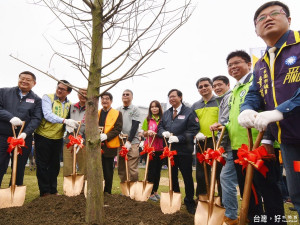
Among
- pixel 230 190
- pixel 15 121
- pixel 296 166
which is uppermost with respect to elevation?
pixel 15 121

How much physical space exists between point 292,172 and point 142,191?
100 inches

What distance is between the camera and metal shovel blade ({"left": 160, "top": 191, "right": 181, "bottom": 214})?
293 centimetres

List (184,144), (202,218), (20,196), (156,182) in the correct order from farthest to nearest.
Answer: (156,182), (184,144), (20,196), (202,218)

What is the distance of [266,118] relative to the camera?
4.91 ft

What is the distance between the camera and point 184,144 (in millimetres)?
3740

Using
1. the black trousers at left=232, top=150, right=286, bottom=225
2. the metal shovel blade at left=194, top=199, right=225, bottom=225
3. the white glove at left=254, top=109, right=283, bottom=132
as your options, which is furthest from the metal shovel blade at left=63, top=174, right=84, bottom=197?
the white glove at left=254, top=109, right=283, bottom=132

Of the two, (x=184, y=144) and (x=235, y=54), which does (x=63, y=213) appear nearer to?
(x=184, y=144)

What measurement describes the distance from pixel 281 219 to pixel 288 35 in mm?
1490

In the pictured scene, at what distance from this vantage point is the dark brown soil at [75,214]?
2273mm

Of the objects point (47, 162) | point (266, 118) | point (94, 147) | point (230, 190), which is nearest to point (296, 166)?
point (266, 118)

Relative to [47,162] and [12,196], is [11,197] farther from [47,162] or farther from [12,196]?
[47,162]

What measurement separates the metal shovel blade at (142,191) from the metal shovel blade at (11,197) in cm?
173

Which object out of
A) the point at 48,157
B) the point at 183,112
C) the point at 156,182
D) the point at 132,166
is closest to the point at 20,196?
the point at 48,157

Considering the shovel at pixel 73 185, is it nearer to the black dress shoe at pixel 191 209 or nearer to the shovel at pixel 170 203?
the shovel at pixel 170 203
